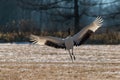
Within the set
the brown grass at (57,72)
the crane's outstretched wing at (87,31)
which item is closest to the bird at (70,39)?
the crane's outstretched wing at (87,31)

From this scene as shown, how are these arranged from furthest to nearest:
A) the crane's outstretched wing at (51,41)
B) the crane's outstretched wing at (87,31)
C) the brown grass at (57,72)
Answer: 1. the crane's outstretched wing at (51,41)
2. the crane's outstretched wing at (87,31)
3. the brown grass at (57,72)

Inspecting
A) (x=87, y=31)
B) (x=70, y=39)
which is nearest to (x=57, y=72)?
(x=70, y=39)

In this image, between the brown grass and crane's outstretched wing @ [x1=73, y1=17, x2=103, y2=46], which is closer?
the brown grass

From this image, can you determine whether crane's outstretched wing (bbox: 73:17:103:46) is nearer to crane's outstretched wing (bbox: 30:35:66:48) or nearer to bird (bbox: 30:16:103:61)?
bird (bbox: 30:16:103:61)

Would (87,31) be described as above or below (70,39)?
above

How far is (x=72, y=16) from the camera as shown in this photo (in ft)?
118

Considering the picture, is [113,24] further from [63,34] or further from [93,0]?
[63,34]

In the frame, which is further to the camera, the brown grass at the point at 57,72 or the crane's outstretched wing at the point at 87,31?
the crane's outstretched wing at the point at 87,31

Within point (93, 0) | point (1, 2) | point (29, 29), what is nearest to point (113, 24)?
point (93, 0)

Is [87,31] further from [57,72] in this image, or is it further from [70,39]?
[57,72]

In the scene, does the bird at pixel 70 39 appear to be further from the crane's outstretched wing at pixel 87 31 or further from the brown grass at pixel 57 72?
the brown grass at pixel 57 72

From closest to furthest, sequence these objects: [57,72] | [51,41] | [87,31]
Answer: [57,72] < [87,31] < [51,41]

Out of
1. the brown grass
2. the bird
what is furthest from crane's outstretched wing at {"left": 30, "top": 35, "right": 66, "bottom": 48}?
the brown grass

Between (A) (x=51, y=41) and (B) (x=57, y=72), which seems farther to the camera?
(A) (x=51, y=41)
